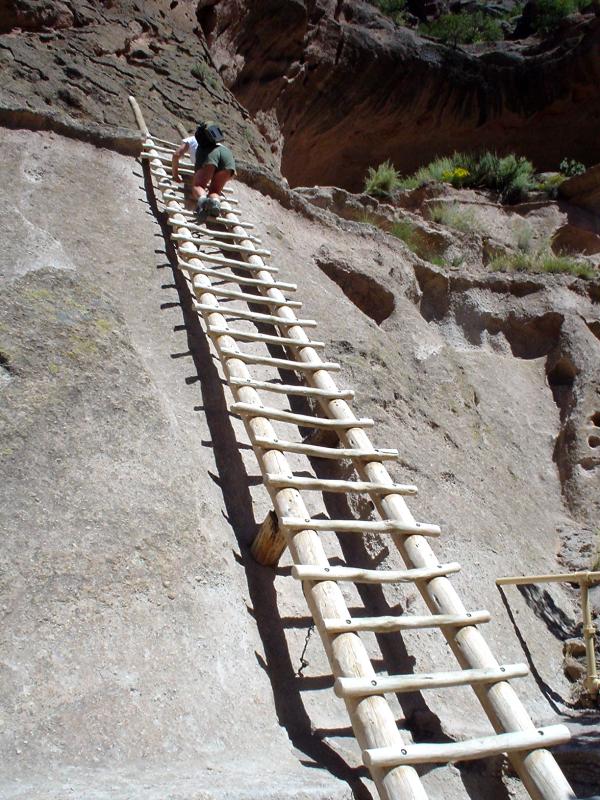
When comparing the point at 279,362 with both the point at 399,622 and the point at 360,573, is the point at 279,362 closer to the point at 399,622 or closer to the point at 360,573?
the point at 360,573

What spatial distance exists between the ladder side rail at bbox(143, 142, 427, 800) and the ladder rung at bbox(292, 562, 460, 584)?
0.04 m

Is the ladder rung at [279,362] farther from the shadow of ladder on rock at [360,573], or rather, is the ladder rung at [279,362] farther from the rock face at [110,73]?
the rock face at [110,73]

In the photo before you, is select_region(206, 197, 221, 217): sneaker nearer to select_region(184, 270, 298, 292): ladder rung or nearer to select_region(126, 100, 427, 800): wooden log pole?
select_region(184, 270, 298, 292): ladder rung

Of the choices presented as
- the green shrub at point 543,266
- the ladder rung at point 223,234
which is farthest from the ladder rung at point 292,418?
the green shrub at point 543,266

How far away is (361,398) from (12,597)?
264 centimetres

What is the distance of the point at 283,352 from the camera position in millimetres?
5227

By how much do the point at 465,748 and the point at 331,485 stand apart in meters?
1.26

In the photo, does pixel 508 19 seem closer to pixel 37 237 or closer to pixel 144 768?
pixel 37 237

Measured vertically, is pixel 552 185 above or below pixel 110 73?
above

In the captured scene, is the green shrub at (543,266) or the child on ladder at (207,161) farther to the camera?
the green shrub at (543,266)

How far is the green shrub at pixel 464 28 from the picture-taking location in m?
14.0

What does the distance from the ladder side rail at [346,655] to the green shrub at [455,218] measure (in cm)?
541

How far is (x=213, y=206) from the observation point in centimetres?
576

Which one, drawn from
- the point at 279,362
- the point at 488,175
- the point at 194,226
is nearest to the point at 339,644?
the point at 279,362
